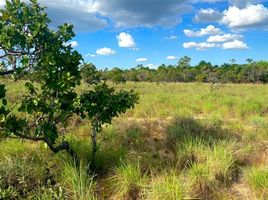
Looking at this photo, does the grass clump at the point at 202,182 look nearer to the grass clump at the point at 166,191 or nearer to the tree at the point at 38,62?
the grass clump at the point at 166,191

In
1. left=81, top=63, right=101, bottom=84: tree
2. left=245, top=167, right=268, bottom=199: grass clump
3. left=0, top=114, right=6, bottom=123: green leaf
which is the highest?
left=81, top=63, right=101, bottom=84: tree

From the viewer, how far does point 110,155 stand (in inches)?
277

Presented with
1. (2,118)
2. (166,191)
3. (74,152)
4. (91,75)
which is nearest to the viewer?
(166,191)

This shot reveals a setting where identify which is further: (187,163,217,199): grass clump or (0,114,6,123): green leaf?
(187,163,217,199): grass clump

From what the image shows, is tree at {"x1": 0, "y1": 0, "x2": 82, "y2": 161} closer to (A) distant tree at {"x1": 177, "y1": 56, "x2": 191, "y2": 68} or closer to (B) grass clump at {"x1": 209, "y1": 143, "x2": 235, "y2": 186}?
(B) grass clump at {"x1": 209, "y1": 143, "x2": 235, "y2": 186}

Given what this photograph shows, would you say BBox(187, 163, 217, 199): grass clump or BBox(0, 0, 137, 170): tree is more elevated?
BBox(0, 0, 137, 170): tree

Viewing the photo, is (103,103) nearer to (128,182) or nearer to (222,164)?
(128,182)

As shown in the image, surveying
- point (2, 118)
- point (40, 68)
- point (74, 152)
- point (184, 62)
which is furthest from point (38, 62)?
point (184, 62)

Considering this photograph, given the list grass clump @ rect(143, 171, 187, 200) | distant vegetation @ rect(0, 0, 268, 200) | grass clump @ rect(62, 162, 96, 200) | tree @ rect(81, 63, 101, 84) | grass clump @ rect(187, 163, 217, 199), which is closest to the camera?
grass clump @ rect(143, 171, 187, 200)

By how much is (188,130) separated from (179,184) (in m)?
3.85

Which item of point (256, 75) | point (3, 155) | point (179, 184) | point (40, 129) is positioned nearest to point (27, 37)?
point (40, 129)

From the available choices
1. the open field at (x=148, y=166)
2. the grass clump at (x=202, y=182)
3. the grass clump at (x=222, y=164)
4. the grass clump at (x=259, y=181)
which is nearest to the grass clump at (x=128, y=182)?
the open field at (x=148, y=166)

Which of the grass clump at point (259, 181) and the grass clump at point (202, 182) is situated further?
the grass clump at point (202, 182)

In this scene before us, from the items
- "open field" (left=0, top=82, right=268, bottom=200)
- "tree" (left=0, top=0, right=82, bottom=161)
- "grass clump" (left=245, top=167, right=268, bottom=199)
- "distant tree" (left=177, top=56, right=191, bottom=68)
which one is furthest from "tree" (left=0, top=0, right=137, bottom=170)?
"distant tree" (left=177, top=56, right=191, bottom=68)
